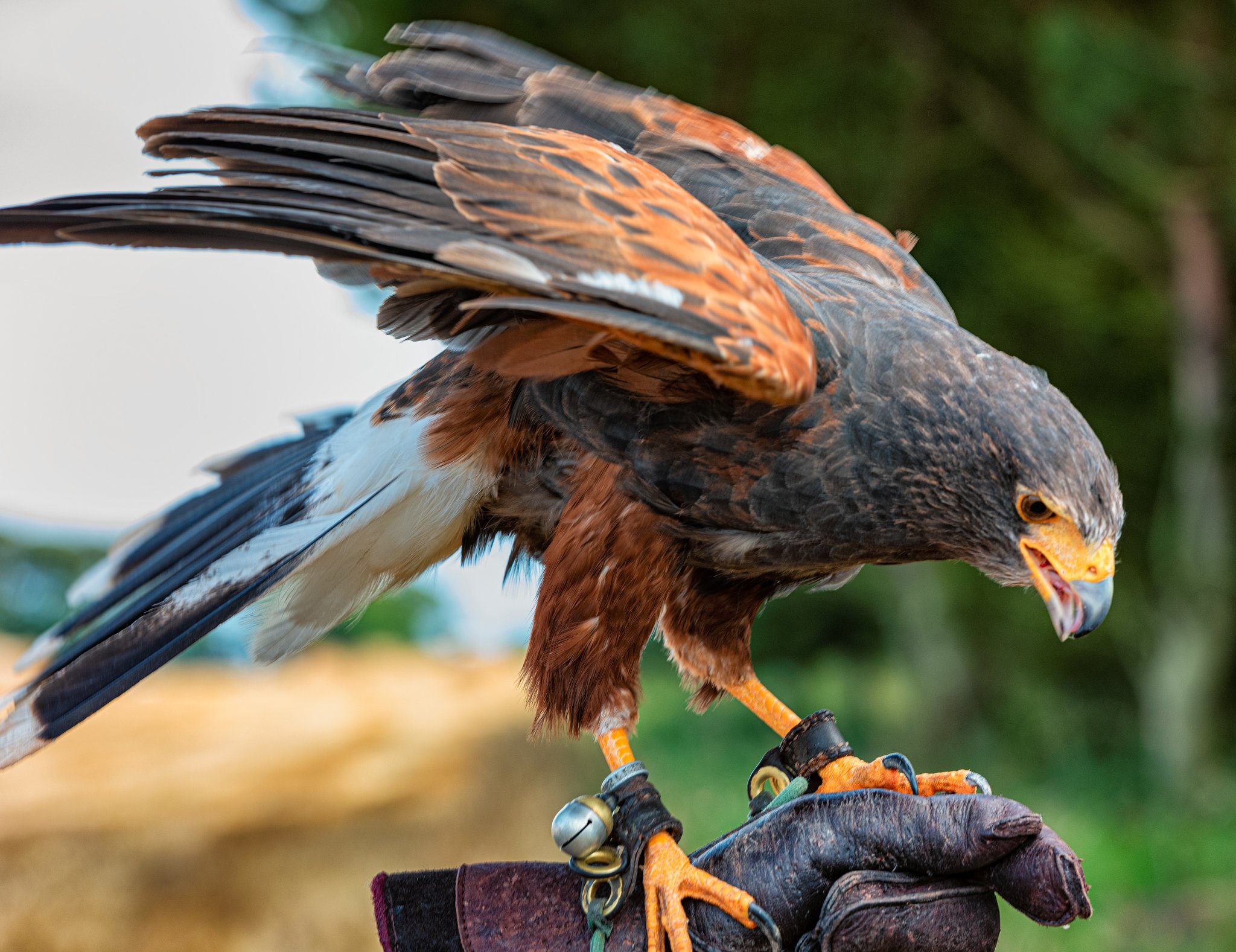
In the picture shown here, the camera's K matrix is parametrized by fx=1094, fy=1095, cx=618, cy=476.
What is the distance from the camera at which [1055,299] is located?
7234mm

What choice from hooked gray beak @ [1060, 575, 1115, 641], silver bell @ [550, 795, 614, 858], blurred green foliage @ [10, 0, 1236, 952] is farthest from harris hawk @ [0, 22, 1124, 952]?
blurred green foliage @ [10, 0, 1236, 952]

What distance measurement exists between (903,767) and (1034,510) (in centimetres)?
67

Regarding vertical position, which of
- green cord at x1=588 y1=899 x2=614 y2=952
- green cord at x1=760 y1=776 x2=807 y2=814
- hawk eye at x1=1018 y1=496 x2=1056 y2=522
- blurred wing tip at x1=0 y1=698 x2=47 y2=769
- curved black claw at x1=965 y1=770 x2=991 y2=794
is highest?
blurred wing tip at x1=0 y1=698 x2=47 y2=769

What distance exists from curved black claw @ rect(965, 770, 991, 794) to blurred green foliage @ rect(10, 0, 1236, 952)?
341 cm

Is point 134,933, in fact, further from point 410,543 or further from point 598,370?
point 598,370

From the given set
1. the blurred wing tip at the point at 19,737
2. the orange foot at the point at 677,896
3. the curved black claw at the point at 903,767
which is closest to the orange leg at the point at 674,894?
the orange foot at the point at 677,896

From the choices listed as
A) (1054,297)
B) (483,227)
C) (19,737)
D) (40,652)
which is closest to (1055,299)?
(1054,297)

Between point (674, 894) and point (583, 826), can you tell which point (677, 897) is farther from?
point (583, 826)

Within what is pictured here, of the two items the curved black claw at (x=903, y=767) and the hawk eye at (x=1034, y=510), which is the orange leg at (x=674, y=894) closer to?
the curved black claw at (x=903, y=767)

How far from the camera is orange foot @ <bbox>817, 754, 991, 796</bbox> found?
2.20m

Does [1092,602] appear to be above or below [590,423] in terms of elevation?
below

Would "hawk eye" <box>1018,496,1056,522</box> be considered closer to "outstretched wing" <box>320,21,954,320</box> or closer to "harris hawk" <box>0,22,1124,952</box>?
"harris hawk" <box>0,22,1124,952</box>

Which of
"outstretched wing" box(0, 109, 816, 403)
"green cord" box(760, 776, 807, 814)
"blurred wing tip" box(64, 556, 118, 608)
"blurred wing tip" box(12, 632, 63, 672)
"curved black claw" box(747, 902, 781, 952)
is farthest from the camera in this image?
"blurred wing tip" box(64, 556, 118, 608)

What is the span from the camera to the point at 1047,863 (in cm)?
177
